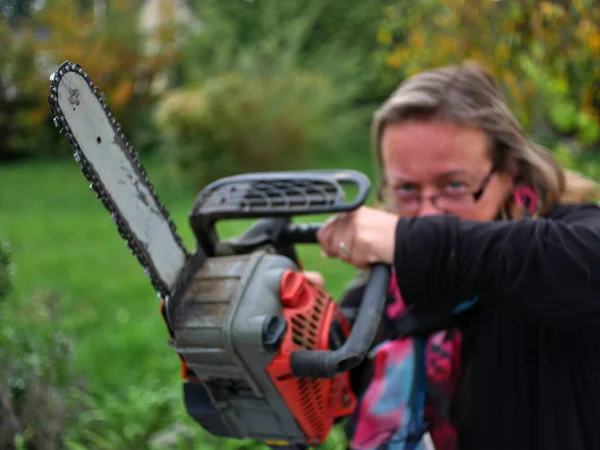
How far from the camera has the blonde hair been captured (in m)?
1.42

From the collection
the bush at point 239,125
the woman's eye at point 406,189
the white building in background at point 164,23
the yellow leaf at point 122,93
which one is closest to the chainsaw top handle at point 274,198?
the woman's eye at point 406,189

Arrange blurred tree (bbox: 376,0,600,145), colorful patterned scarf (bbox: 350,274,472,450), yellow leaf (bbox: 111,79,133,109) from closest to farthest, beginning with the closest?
colorful patterned scarf (bbox: 350,274,472,450)
blurred tree (bbox: 376,0,600,145)
yellow leaf (bbox: 111,79,133,109)

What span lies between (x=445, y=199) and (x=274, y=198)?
409 mm

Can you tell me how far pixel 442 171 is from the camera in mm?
1371

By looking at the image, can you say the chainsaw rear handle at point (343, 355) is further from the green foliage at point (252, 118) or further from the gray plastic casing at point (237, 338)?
the green foliage at point (252, 118)

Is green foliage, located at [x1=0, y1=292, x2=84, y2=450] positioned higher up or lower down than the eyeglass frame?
lower down

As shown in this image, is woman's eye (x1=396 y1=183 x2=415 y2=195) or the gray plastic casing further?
woman's eye (x1=396 y1=183 x2=415 y2=195)

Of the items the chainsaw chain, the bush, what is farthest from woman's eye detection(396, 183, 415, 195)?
the bush

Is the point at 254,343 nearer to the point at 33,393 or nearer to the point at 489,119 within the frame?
the point at 489,119

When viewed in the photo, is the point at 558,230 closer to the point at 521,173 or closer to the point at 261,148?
the point at 521,173

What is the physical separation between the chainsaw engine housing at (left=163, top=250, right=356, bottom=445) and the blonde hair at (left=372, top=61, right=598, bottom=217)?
0.49 meters

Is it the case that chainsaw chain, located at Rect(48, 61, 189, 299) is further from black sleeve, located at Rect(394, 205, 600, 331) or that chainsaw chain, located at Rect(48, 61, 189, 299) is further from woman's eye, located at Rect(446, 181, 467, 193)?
woman's eye, located at Rect(446, 181, 467, 193)

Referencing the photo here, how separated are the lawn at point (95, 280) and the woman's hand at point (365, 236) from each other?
52 cm

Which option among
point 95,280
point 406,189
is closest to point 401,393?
point 406,189
